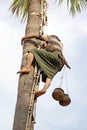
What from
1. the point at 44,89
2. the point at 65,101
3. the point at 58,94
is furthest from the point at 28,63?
the point at 65,101

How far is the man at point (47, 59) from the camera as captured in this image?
8.35m

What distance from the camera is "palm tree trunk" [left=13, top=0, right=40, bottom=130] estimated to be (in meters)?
7.43

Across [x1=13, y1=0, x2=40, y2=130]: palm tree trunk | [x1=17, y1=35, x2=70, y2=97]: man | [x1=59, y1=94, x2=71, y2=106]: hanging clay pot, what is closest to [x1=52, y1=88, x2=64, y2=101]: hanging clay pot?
[x1=59, y1=94, x2=71, y2=106]: hanging clay pot

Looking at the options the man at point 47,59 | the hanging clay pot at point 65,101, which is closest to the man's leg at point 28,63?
the man at point 47,59

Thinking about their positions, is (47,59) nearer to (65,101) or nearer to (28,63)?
(28,63)

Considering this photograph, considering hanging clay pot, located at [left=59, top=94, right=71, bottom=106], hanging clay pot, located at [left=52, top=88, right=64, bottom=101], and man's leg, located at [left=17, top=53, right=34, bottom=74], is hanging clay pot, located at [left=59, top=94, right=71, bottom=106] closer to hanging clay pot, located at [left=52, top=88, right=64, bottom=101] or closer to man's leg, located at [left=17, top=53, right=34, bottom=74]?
hanging clay pot, located at [left=52, top=88, right=64, bottom=101]

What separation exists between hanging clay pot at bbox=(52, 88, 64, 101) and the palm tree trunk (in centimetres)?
77

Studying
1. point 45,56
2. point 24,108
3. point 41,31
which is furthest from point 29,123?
point 41,31

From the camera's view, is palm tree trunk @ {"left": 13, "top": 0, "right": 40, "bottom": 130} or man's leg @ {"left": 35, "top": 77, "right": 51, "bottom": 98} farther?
man's leg @ {"left": 35, "top": 77, "right": 51, "bottom": 98}

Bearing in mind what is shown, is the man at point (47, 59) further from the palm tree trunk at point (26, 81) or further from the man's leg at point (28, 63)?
the palm tree trunk at point (26, 81)

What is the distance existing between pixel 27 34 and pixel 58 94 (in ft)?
4.38

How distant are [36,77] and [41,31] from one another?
134cm

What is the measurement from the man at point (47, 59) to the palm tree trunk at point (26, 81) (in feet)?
0.50

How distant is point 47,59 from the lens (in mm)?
8711
